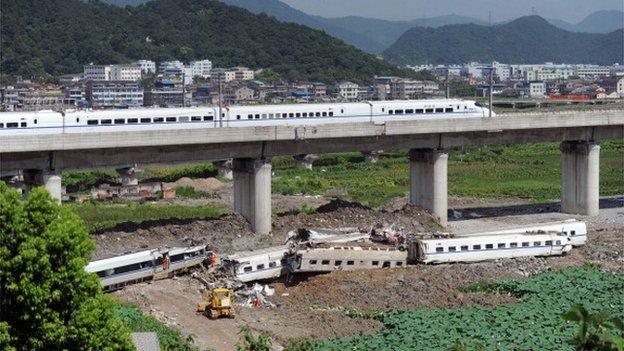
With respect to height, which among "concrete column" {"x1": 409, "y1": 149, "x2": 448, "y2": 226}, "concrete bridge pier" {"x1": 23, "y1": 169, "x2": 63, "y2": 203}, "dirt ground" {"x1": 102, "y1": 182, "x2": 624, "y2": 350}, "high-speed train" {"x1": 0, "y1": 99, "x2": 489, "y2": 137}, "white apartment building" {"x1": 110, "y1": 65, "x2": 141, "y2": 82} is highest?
"white apartment building" {"x1": 110, "y1": 65, "x2": 141, "y2": 82}

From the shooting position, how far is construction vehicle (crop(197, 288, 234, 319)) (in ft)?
115

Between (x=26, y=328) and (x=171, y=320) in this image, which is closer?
(x=26, y=328)

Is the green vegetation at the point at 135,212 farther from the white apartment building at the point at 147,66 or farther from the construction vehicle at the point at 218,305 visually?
the white apartment building at the point at 147,66

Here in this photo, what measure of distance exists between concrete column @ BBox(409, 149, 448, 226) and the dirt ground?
3.07 ft

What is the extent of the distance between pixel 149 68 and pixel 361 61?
3573 centimetres

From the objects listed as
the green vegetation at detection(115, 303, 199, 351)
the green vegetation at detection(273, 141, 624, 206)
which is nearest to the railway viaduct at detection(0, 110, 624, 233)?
the green vegetation at detection(273, 141, 624, 206)

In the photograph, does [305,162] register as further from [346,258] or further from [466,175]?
[346,258]

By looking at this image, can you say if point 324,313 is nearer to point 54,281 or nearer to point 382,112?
point 54,281

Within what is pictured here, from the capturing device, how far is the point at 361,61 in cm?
19688

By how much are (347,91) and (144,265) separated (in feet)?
415

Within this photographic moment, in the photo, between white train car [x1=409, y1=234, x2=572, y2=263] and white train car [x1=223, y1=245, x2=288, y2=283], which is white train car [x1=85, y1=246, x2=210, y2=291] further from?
white train car [x1=409, y1=234, x2=572, y2=263]

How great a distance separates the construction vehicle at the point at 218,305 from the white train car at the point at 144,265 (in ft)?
11.6

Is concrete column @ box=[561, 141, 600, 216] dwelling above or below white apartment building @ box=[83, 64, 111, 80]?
below

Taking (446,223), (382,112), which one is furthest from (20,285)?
(382,112)
